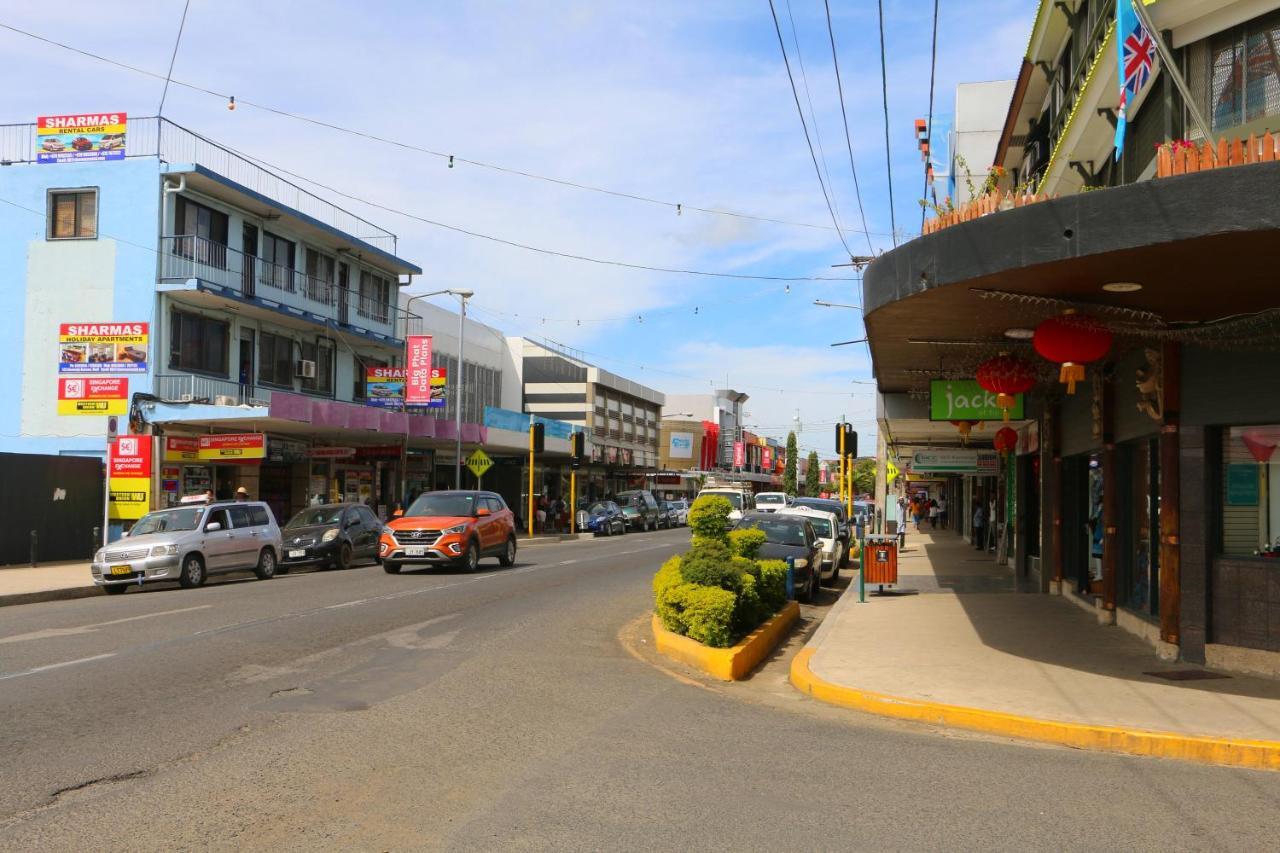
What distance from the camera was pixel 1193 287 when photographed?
885 cm

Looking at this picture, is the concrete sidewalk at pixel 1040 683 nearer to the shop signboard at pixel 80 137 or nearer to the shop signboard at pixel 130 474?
the shop signboard at pixel 130 474

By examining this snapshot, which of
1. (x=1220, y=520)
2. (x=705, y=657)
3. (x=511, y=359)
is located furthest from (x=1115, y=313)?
(x=511, y=359)

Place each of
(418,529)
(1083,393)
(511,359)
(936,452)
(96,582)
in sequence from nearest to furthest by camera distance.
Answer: (1083,393) → (96,582) → (418,529) → (936,452) → (511,359)

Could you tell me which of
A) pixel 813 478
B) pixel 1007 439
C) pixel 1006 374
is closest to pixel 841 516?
pixel 1007 439

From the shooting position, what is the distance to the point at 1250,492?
412 inches

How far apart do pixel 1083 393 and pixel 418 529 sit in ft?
41.7

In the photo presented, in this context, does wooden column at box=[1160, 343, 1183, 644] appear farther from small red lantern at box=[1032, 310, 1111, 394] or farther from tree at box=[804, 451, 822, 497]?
tree at box=[804, 451, 822, 497]

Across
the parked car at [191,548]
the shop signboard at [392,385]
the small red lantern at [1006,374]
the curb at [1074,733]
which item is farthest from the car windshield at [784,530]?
the shop signboard at [392,385]

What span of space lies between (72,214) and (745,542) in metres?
23.5

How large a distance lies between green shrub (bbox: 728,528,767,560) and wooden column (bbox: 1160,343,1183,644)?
558cm

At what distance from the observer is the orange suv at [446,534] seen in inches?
848

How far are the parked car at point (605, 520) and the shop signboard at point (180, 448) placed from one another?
2142 cm

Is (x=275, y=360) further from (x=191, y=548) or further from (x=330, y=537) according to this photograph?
(x=191, y=548)

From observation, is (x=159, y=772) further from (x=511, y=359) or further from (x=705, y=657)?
(x=511, y=359)
